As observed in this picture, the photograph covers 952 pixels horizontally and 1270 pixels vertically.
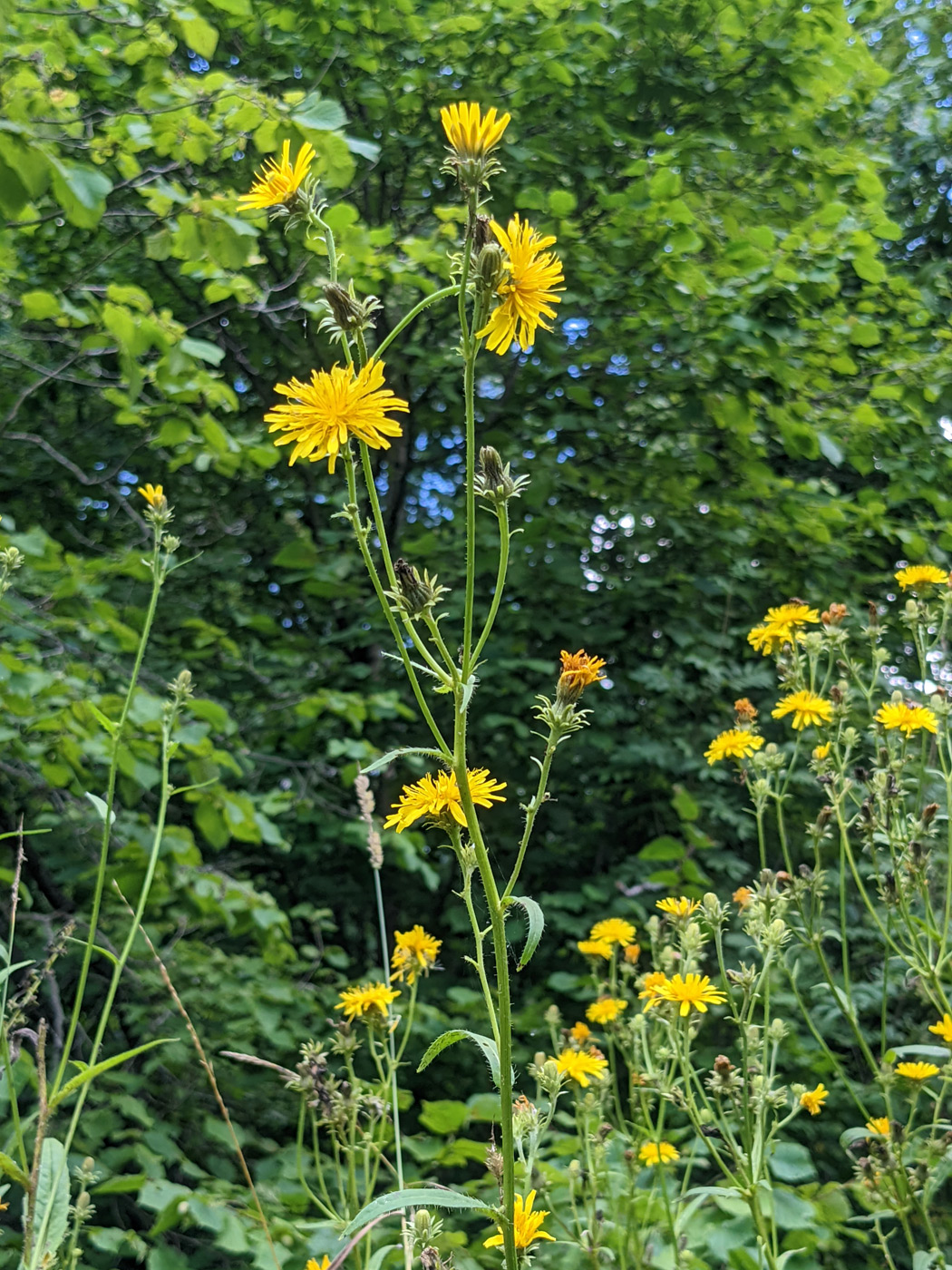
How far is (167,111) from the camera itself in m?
2.11

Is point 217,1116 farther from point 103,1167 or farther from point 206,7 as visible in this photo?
point 206,7

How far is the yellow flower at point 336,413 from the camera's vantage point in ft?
2.42

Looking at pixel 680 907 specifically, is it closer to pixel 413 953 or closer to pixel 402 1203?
pixel 413 953

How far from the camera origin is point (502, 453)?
3576 mm

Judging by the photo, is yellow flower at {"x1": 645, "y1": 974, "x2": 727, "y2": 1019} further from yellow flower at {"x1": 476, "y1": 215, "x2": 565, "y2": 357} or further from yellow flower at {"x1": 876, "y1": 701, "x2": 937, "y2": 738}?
yellow flower at {"x1": 476, "y1": 215, "x2": 565, "y2": 357}

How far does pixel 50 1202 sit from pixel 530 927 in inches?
24.5

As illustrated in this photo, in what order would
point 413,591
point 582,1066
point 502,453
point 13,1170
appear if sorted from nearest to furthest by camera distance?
point 413,591 → point 13,1170 → point 582,1066 → point 502,453

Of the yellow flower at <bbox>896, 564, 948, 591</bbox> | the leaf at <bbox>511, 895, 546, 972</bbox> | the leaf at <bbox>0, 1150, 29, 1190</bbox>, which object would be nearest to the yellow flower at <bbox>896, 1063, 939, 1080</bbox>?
the yellow flower at <bbox>896, 564, 948, 591</bbox>

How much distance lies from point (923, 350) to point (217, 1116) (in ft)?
12.6

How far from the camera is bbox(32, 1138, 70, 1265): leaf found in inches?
34.9

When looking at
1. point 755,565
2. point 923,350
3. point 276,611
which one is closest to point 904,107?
Answer: point 923,350

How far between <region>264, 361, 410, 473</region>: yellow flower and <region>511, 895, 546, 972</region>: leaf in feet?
1.16

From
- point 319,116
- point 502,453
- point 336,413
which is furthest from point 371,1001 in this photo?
point 502,453

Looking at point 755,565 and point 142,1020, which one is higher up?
point 755,565
